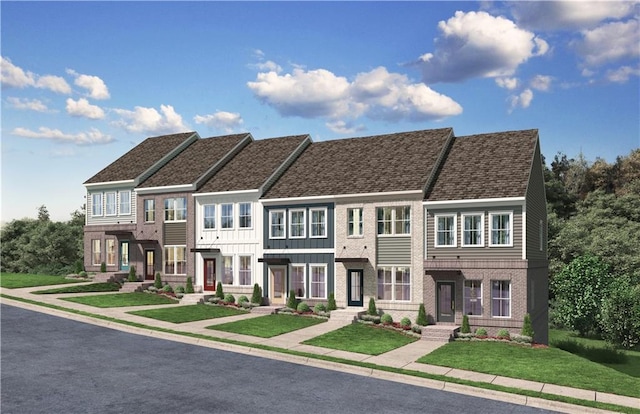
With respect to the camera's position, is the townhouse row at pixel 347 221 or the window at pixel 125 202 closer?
the townhouse row at pixel 347 221

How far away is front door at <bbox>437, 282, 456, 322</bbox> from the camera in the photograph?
3153cm

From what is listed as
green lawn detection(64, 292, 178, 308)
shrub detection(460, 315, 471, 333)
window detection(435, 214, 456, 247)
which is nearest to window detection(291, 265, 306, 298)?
green lawn detection(64, 292, 178, 308)

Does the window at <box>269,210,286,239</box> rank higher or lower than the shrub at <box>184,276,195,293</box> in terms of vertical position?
higher

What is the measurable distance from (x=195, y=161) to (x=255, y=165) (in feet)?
18.8

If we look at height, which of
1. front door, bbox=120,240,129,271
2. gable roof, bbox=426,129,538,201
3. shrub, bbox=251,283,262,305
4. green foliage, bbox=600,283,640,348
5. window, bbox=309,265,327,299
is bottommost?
green foliage, bbox=600,283,640,348

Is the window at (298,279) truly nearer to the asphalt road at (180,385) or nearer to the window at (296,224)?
the window at (296,224)

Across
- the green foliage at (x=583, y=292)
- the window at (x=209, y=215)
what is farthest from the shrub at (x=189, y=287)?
the green foliage at (x=583, y=292)

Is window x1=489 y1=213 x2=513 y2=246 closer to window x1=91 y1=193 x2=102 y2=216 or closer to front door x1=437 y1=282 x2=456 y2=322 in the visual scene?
front door x1=437 y1=282 x2=456 y2=322

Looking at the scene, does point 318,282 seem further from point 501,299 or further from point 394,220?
point 501,299

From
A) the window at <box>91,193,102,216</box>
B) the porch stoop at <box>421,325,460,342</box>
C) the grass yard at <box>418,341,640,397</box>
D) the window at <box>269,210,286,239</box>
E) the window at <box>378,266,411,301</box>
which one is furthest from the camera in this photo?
the window at <box>91,193,102,216</box>

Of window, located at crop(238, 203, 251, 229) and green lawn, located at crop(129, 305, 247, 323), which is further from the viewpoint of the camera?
window, located at crop(238, 203, 251, 229)

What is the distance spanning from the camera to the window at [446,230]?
31766 millimetres

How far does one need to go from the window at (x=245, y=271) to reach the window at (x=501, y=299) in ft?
51.3

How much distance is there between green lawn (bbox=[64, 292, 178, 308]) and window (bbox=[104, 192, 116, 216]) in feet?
29.1
